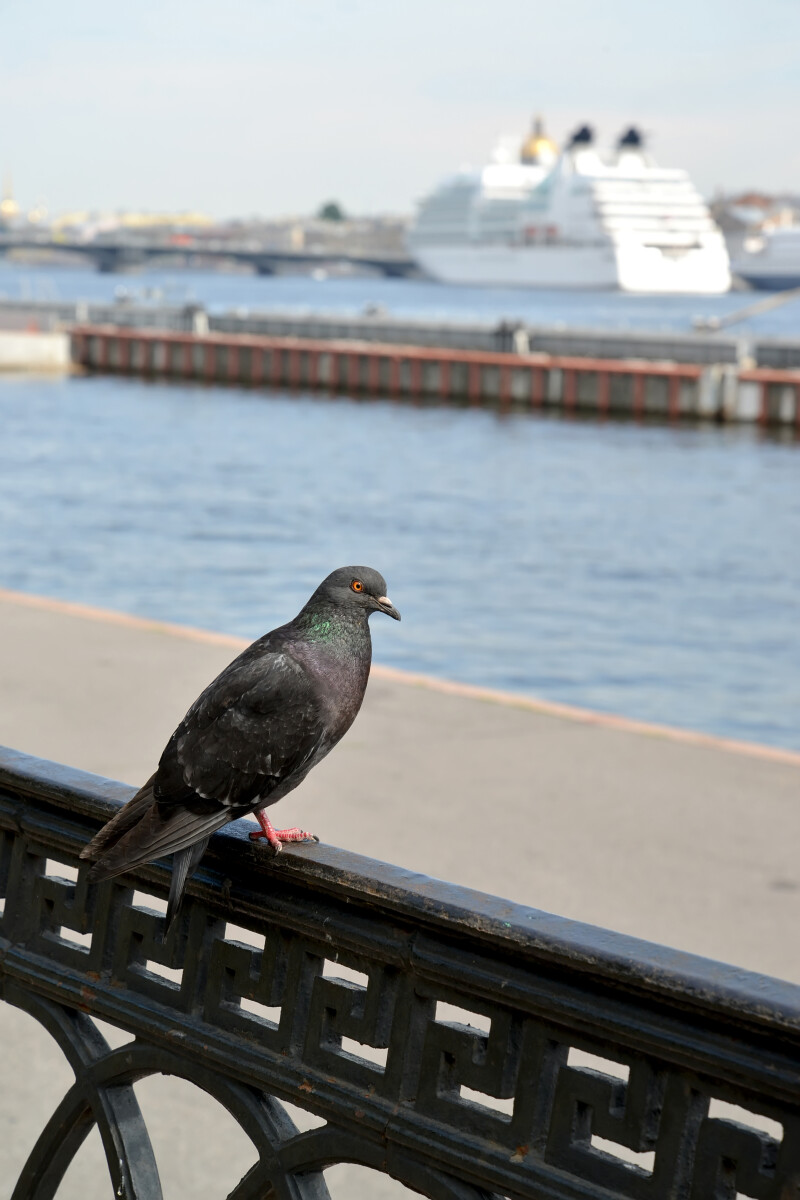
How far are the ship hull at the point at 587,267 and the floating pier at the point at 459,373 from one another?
231 feet

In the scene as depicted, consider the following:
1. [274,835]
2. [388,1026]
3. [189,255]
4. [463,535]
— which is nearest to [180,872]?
[274,835]

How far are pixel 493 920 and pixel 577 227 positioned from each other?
130307mm

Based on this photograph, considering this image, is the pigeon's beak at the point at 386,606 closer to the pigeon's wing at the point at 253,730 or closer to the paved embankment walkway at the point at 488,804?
the pigeon's wing at the point at 253,730

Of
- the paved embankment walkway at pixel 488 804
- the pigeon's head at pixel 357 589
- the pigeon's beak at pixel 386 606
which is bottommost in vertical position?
the paved embankment walkway at pixel 488 804

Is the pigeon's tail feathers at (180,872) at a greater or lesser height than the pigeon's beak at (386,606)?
lesser

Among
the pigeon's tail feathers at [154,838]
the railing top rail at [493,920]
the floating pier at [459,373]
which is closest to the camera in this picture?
the railing top rail at [493,920]

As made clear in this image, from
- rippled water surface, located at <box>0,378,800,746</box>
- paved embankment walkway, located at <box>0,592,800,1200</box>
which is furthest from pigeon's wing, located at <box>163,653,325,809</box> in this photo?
rippled water surface, located at <box>0,378,800,746</box>

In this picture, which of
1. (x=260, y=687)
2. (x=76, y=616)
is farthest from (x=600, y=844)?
(x=76, y=616)

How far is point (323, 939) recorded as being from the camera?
171cm

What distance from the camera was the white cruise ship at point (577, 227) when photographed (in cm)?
12462

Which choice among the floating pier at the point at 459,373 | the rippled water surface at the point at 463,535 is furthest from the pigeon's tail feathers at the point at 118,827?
the floating pier at the point at 459,373

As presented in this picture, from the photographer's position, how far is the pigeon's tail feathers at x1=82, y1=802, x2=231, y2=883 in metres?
1.81

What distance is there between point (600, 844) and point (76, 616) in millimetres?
5477

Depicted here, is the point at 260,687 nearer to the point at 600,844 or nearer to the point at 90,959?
the point at 90,959
